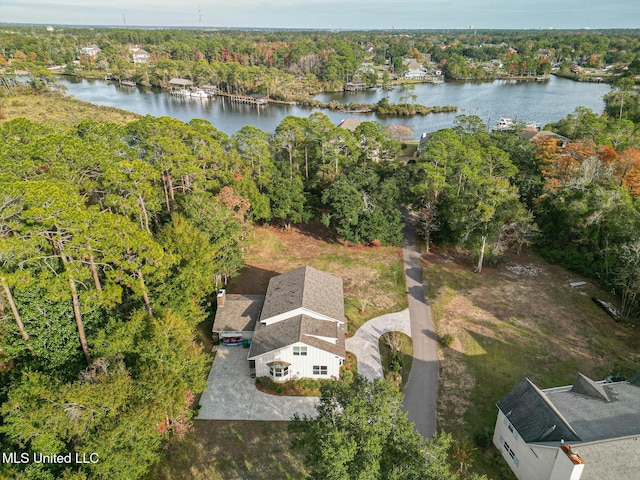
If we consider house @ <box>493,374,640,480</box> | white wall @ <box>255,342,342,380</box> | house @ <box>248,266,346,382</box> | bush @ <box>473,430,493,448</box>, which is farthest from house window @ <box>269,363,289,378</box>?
house @ <box>493,374,640,480</box>

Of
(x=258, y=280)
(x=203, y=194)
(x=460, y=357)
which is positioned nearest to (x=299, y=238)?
(x=258, y=280)

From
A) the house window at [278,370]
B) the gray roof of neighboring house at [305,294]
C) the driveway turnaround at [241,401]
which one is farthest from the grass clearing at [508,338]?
the house window at [278,370]

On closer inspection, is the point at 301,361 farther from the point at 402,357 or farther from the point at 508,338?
the point at 508,338

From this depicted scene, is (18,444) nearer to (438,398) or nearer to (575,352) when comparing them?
(438,398)

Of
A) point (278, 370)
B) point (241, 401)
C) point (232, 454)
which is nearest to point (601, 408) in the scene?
point (278, 370)

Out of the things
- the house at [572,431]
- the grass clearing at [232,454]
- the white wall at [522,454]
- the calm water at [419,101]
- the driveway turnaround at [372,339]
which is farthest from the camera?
the calm water at [419,101]

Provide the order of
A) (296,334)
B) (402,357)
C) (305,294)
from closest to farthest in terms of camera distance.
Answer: (296,334) < (305,294) < (402,357)

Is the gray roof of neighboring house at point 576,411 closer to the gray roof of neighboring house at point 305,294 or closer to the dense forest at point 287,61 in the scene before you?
the gray roof of neighboring house at point 305,294
